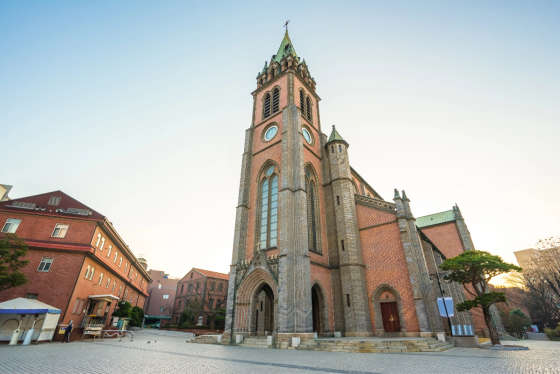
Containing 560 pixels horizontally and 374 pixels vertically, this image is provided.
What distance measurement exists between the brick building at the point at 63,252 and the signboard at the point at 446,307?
25034 mm

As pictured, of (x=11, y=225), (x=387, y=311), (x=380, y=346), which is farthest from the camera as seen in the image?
(x=11, y=225)

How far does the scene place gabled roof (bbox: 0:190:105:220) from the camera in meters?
21.6

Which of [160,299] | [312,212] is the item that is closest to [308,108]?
[312,212]

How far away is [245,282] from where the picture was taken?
68.9 feet

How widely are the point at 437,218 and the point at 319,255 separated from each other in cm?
2771

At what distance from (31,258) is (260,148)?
20601 mm

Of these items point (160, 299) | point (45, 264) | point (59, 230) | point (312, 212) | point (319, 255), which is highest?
point (312, 212)

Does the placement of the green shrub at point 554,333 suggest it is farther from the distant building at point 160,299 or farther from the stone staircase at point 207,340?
the distant building at point 160,299

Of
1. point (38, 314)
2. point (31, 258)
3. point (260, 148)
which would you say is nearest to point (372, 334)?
point (260, 148)

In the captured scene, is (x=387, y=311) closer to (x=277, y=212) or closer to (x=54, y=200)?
(x=277, y=212)

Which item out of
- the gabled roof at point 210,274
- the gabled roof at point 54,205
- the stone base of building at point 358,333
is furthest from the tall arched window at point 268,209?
the gabled roof at point 210,274

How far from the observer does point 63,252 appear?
65.9ft

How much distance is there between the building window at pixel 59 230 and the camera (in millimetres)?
20969

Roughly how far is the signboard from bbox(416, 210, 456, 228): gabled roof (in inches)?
1006
